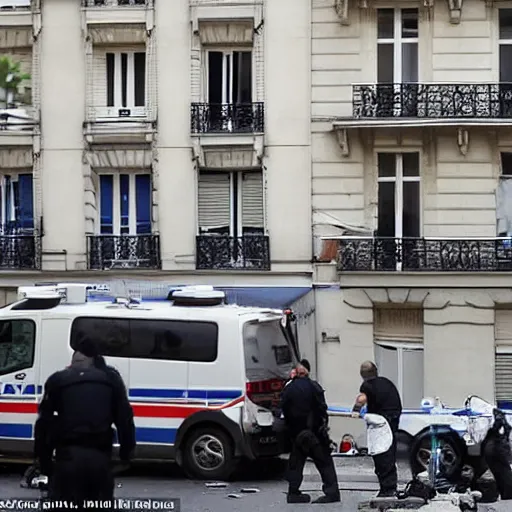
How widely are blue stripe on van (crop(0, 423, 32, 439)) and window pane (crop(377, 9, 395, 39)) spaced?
10.9 meters

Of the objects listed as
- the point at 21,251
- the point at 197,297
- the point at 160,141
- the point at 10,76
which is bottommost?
the point at 197,297

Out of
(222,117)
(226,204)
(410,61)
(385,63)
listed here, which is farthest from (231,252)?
(410,61)

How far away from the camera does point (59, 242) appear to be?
2266 centimetres

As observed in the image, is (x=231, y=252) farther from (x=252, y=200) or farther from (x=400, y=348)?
(x=400, y=348)

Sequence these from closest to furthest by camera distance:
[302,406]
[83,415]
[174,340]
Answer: [83,415], [302,406], [174,340]

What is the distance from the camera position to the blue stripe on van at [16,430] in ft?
52.1

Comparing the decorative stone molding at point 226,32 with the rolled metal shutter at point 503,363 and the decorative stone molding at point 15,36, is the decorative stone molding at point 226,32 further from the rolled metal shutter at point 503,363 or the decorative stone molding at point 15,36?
the rolled metal shutter at point 503,363

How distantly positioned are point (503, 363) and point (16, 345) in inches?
389

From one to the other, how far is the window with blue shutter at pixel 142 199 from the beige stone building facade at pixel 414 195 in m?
3.46

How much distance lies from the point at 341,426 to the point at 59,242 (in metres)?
6.71

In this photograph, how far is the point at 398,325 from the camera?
22.0 m

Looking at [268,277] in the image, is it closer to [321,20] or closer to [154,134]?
[154,134]

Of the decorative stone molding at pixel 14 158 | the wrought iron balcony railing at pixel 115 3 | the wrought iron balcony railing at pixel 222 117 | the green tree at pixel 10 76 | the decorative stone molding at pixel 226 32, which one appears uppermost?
the wrought iron balcony railing at pixel 115 3

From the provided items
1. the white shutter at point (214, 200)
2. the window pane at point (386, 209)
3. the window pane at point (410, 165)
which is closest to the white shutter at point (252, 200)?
the white shutter at point (214, 200)
